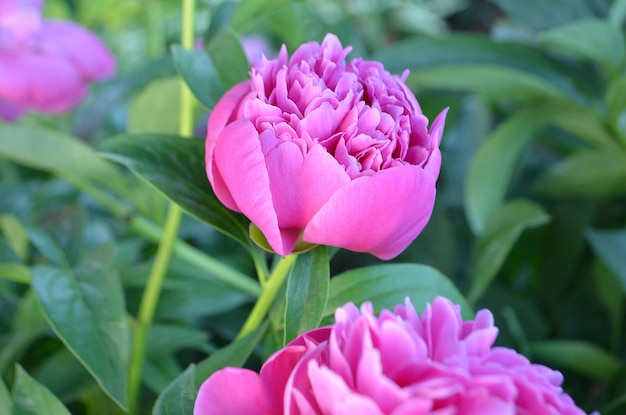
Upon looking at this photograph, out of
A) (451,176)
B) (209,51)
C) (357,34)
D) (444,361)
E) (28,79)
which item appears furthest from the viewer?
(357,34)

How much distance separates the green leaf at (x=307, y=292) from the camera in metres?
0.22

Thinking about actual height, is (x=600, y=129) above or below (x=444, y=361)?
below

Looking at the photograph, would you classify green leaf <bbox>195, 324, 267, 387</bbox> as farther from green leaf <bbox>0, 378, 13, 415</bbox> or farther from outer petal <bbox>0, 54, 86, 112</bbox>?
outer petal <bbox>0, 54, 86, 112</bbox>

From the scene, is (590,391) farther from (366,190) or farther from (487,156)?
(366,190)

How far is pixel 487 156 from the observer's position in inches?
18.8

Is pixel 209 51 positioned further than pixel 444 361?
Yes

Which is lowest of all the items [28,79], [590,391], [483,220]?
[590,391]

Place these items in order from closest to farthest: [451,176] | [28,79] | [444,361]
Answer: [444,361] → [28,79] → [451,176]

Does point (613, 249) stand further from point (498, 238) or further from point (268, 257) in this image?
point (268, 257)

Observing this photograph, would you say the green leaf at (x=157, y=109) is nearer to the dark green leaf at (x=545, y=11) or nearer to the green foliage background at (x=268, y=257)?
the green foliage background at (x=268, y=257)

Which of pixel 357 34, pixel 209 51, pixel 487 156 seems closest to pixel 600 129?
pixel 487 156

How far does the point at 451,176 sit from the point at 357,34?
263 mm

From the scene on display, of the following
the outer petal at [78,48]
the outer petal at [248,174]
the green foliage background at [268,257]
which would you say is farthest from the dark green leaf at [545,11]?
the outer petal at [248,174]

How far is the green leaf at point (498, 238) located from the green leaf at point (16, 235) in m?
0.21
